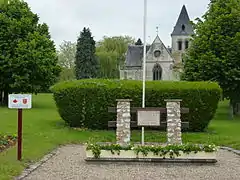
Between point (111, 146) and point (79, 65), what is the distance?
5045 cm

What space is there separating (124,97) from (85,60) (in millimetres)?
44005

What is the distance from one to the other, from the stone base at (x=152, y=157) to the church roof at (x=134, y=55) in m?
63.1

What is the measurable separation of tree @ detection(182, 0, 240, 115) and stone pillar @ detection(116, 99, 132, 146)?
13425 millimetres

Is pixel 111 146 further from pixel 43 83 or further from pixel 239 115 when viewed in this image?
pixel 43 83

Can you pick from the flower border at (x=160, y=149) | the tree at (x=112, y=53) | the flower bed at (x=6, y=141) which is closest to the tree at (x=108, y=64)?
the tree at (x=112, y=53)

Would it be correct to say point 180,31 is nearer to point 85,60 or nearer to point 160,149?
point 85,60

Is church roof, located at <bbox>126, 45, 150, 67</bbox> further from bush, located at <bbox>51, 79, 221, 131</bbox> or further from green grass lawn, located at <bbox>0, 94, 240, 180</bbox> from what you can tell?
bush, located at <bbox>51, 79, 221, 131</bbox>

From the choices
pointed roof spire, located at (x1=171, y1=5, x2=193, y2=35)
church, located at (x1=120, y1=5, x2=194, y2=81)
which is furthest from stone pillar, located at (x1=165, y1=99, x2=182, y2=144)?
pointed roof spire, located at (x1=171, y1=5, x2=193, y2=35)

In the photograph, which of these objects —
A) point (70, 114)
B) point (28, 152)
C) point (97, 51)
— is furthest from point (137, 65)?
point (28, 152)

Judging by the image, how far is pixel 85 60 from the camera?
61.2 m

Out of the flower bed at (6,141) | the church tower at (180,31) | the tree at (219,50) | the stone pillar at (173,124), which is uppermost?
the church tower at (180,31)

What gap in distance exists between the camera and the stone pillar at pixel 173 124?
522 inches

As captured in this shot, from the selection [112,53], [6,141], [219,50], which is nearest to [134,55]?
[112,53]

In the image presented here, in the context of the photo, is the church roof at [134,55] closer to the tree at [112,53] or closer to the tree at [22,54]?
the tree at [112,53]
